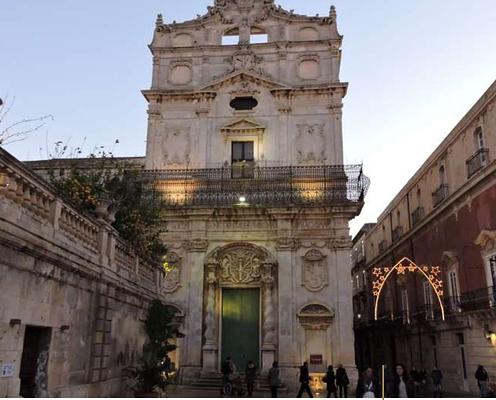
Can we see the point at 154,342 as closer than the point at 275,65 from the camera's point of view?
Yes

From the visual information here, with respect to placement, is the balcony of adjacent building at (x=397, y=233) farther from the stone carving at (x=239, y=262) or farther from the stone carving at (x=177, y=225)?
the stone carving at (x=177, y=225)

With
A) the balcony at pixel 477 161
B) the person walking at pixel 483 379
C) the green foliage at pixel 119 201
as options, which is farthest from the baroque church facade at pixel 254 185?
the green foliage at pixel 119 201

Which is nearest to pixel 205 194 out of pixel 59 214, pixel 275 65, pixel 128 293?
pixel 275 65

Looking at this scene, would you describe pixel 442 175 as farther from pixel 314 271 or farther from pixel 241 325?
pixel 241 325

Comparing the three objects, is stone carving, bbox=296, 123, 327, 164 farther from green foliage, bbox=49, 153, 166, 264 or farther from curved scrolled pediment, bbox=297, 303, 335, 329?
green foliage, bbox=49, 153, 166, 264

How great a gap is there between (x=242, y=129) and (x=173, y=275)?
7442 millimetres

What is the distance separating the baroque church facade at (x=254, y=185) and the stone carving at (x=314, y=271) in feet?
0.14

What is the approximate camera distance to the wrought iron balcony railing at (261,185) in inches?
854

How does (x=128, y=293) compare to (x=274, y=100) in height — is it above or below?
below

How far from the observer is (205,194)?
22266 mm

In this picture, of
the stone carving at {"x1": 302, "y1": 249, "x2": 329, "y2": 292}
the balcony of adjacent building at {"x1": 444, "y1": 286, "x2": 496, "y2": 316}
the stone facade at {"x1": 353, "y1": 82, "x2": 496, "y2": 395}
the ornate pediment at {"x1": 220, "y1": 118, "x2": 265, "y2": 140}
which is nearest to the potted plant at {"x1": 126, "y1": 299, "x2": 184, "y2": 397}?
the stone carving at {"x1": 302, "y1": 249, "x2": 329, "y2": 292}

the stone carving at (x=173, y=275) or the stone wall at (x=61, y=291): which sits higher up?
the stone carving at (x=173, y=275)

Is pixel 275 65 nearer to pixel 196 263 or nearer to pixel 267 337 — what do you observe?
pixel 196 263

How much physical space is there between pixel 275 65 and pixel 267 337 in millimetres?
12921
